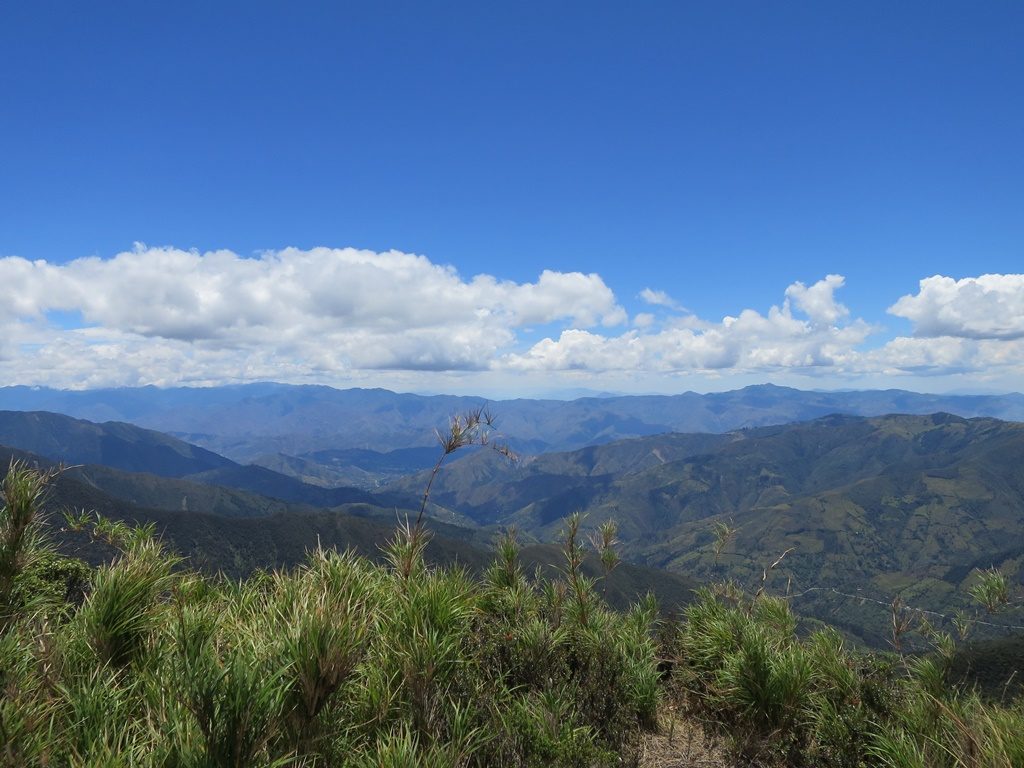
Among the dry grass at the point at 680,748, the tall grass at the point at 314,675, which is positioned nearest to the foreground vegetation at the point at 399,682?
the tall grass at the point at 314,675

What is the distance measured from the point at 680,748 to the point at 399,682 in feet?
11.7

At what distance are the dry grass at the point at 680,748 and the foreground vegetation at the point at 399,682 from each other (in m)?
0.19

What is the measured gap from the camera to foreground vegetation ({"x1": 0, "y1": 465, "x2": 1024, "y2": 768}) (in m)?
3.09

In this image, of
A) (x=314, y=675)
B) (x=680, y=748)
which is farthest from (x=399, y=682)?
(x=680, y=748)

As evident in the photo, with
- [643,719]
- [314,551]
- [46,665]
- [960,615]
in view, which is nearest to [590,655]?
[643,719]

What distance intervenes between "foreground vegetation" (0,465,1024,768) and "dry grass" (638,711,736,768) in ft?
0.62

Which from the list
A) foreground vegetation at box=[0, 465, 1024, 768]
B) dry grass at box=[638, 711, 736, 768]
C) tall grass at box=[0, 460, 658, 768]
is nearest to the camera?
tall grass at box=[0, 460, 658, 768]

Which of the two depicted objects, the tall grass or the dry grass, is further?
the dry grass

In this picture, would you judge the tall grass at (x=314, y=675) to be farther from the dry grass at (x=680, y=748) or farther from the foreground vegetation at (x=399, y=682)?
the dry grass at (x=680, y=748)

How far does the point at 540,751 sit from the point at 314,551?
11.7 feet

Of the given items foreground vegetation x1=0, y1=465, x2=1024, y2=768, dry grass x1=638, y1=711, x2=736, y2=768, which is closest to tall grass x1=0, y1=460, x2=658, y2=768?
foreground vegetation x1=0, y1=465, x2=1024, y2=768

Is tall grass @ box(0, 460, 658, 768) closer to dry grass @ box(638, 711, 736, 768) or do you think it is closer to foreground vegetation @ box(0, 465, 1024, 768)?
foreground vegetation @ box(0, 465, 1024, 768)

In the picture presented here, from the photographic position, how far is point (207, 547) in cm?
12800

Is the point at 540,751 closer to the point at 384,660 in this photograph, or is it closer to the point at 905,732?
the point at 384,660
